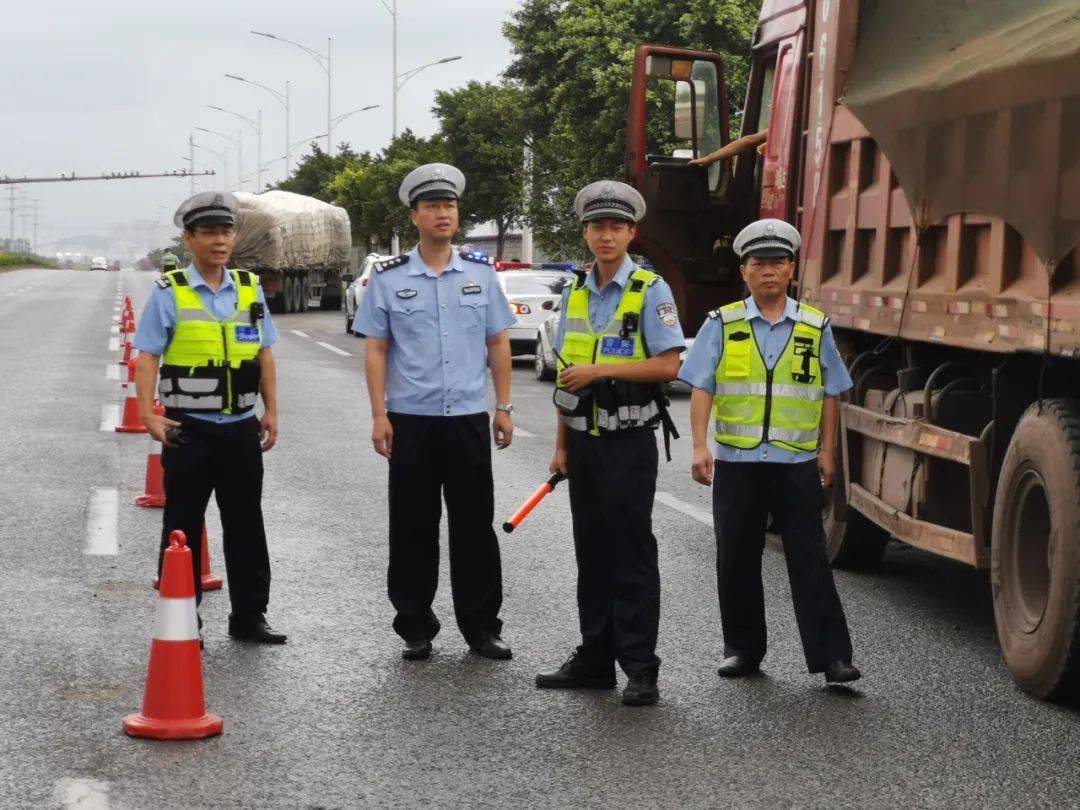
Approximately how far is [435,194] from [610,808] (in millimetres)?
2578

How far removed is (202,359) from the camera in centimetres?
686

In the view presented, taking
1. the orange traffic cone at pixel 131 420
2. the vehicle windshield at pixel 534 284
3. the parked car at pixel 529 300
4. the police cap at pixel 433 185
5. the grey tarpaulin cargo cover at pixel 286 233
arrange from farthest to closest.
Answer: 1. the grey tarpaulin cargo cover at pixel 286 233
2. the vehicle windshield at pixel 534 284
3. the parked car at pixel 529 300
4. the orange traffic cone at pixel 131 420
5. the police cap at pixel 433 185

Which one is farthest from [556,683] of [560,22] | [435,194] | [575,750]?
[560,22]

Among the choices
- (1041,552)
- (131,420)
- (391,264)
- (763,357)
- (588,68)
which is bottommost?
(131,420)

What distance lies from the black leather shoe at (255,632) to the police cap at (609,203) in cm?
206

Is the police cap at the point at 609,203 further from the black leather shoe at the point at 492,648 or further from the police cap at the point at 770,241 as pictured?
the black leather shoe at the point at 492,648

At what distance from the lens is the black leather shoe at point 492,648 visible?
22.2 ft

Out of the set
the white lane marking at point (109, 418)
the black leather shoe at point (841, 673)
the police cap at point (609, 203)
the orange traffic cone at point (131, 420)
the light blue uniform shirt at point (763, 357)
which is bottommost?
the white lane marking at point (109, 418)

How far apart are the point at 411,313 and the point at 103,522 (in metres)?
4.07

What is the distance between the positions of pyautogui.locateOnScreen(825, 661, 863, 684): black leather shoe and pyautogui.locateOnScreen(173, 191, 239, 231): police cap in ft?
8.94

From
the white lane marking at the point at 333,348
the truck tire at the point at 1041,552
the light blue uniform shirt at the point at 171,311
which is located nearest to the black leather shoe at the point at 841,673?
the truck tire at the point at 1041,552

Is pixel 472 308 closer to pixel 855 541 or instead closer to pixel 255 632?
pixel 255 632

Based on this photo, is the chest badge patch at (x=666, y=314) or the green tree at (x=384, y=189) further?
the green tree at (x=384, y=189)

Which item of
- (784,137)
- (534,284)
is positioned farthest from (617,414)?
(534,284)
